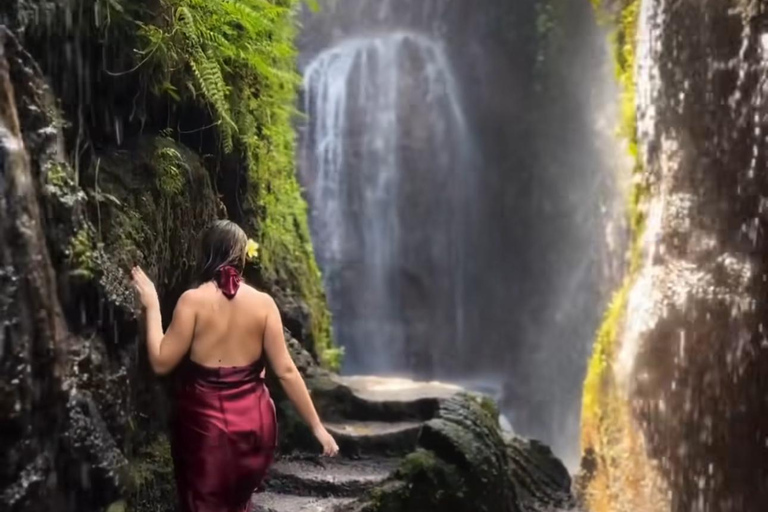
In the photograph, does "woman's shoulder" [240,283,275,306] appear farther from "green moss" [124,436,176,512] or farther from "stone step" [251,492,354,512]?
"stone step" [251,492,354,512]

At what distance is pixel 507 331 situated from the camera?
18109mm

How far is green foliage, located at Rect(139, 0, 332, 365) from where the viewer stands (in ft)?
14.2

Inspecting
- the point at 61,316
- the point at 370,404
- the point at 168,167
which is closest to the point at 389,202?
the point at 370,404

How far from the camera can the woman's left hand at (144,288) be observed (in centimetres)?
373

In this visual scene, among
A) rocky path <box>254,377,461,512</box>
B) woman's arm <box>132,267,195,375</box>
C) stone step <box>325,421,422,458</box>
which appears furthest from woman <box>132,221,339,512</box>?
stone step <box>325,421,422,458</box>

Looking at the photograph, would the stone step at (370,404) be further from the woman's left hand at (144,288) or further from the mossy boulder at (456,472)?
the woman's left hand at (144,288)

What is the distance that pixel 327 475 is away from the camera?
5578mm

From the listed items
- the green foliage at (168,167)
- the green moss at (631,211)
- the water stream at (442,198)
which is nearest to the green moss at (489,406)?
the green moss at (631,211)

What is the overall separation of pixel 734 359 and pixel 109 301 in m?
4.65

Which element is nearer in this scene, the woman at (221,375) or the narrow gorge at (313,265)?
the narrow gorge at (313,265)

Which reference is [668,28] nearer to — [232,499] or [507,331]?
[232,499]

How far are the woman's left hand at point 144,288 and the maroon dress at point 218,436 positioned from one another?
1.24 ft

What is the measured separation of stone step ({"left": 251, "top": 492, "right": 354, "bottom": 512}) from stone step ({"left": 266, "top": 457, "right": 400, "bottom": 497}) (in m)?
0.10

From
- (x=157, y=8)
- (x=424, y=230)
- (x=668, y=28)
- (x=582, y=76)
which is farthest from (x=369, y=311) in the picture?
(x=157, y=8)
